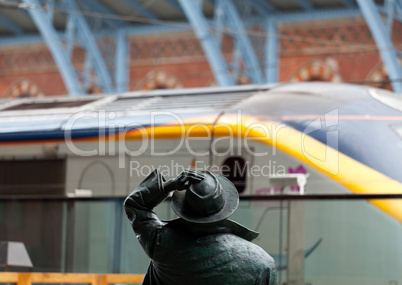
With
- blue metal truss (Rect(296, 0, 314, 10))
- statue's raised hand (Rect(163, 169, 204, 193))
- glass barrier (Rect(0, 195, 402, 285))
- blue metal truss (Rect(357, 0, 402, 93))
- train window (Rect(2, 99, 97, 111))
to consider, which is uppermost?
blue metal truss (Rect(296, 0, 314, 10))

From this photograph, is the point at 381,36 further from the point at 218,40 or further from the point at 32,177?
the point at 32,177

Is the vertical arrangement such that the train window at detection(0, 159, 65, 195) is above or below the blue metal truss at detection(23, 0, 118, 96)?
below

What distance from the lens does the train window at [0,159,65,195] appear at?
9.21 m

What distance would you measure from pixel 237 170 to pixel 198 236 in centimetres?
489

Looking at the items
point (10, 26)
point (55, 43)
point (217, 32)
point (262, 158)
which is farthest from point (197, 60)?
point (262, 158)

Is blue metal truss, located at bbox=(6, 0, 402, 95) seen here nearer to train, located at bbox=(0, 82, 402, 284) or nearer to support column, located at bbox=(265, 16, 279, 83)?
→ support column, located at bbox=(265, 16, 279, 83)

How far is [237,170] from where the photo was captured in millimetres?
8391

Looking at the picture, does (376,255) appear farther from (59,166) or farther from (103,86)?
(103,86)

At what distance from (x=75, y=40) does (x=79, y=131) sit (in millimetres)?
9152

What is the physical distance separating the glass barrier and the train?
0.5 inches

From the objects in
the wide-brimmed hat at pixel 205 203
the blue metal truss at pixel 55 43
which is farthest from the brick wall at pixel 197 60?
the wide-brimmed hat at pixel 205 203

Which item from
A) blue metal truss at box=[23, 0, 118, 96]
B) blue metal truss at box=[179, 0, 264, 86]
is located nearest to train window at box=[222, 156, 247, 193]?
blue metal truss at box=[179, 0, 264, 86]

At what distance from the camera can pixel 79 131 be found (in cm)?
898

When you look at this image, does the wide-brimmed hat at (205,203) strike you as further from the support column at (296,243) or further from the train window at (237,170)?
the train window at (237,170)
